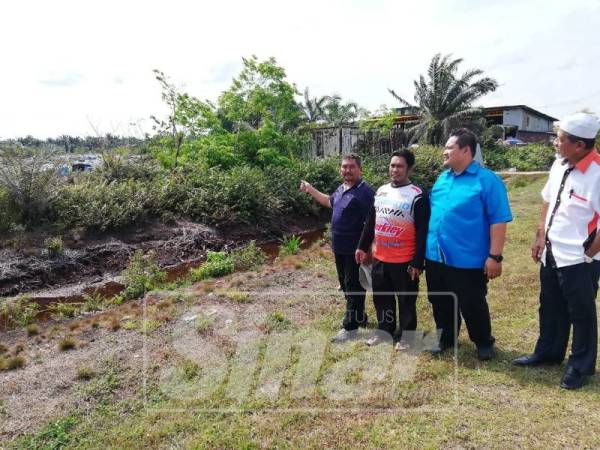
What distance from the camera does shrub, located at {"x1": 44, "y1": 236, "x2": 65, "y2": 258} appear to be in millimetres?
7630

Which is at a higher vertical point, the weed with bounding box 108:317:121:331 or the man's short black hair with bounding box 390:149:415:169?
the man's short black hair with bounding box 390:149:415:169

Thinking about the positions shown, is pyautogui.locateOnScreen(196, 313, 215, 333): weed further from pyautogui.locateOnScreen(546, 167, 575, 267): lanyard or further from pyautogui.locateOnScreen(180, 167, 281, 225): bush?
pyautogui.locateOnScreen(180, 167, 281, 225): bush

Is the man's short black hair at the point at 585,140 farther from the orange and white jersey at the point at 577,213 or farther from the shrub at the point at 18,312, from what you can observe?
the shrub at the point at 18,312

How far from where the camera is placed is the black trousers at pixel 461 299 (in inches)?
133

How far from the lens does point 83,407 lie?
310 cm

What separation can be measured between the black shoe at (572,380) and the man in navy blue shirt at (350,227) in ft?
5.51

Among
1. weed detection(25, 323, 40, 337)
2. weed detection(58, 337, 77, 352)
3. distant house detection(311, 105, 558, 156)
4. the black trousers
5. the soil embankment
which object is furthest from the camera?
distant house detection(311, 105, 558, 156)

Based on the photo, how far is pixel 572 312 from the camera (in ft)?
10.0

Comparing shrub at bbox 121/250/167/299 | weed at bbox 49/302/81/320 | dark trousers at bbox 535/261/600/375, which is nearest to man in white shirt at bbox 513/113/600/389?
dark trousers at bbox 535/261/600/375

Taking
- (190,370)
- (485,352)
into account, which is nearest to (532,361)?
(485,352)

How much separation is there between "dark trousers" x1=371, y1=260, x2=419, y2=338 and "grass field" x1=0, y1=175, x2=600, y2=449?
30 centimetres

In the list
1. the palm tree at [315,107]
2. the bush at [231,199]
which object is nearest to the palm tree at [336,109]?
the palm tree at [315,107]

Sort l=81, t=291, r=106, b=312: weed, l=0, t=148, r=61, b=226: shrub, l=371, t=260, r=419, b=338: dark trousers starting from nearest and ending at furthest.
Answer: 1. l=371, t=260, r=419, b=338: dark trousers
2. l=81, t=291, r=106, b=312: weed
3. l=0, t=148, r=61, b=226: shrub

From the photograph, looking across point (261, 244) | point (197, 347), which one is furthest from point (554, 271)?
point (261, 244)
